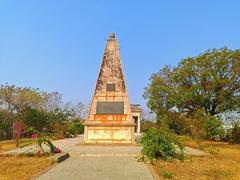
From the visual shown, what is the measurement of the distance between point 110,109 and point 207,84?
29.5 ft

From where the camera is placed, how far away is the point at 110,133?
1806 centimetres

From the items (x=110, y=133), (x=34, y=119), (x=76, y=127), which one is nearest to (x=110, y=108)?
(x=110, y=133)

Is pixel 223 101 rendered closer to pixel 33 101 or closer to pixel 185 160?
pixel 185 160

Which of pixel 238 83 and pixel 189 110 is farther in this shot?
pixel 189 110

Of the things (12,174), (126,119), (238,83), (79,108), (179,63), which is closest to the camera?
(12,174)

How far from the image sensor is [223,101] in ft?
78.1

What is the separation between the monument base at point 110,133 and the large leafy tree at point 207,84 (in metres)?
7.78

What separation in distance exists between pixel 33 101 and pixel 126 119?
17.6 metres

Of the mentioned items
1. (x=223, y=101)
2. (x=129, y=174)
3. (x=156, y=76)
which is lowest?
(x=129, y=174)

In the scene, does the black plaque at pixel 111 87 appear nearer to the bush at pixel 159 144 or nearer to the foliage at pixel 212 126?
the foliage at pixel 212 126

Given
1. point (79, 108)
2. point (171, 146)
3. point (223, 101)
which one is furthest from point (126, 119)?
point (79, 108)

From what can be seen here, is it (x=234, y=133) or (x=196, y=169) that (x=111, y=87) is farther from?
(x=196, y=169)

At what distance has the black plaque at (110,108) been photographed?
1850 cm

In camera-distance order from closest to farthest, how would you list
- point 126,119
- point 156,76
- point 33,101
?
point 126,119 < point 156,76 < point 33,101
